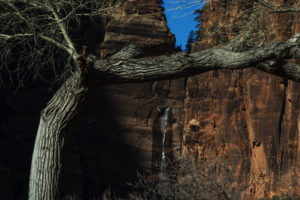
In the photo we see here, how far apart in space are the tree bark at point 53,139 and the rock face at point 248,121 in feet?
41.3

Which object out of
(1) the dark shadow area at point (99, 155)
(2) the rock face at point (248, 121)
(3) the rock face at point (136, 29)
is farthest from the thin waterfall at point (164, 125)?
(3) the rock face at point (136, 29)

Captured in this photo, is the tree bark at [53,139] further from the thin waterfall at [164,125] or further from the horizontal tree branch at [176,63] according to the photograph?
the thin waterfall at [164,125]

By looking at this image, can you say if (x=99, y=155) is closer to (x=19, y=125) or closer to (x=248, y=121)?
(x=19, y=125)

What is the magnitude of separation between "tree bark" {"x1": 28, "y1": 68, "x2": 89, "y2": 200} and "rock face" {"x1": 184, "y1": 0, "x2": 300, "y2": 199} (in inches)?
495

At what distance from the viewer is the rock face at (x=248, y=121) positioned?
1783 centimetres

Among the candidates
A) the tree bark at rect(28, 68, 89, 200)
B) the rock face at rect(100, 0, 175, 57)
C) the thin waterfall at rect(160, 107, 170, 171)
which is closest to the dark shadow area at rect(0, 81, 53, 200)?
the rock face at rect(100, 0, 175, 57)

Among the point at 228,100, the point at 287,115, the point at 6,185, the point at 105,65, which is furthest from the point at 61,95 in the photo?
the point at 6,185

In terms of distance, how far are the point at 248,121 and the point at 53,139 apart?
17.0 m

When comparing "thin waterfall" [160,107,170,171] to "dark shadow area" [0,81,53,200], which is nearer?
"thin waterfall" [160,107,170,171]

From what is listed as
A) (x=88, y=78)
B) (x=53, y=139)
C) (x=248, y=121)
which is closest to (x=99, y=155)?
(x=248, y=121)

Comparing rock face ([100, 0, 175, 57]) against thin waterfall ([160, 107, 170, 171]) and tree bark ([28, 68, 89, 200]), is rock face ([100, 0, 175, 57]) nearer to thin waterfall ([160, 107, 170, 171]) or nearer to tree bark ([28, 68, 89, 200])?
thin waterfall ([160, 107, 170, 171])

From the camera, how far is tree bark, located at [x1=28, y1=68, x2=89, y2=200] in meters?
4.25

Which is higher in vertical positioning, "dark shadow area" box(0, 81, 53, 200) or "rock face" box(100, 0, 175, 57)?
"rock face" box(100, 0, 175, 57)

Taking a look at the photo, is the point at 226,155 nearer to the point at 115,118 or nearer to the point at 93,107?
the point at 115,118
